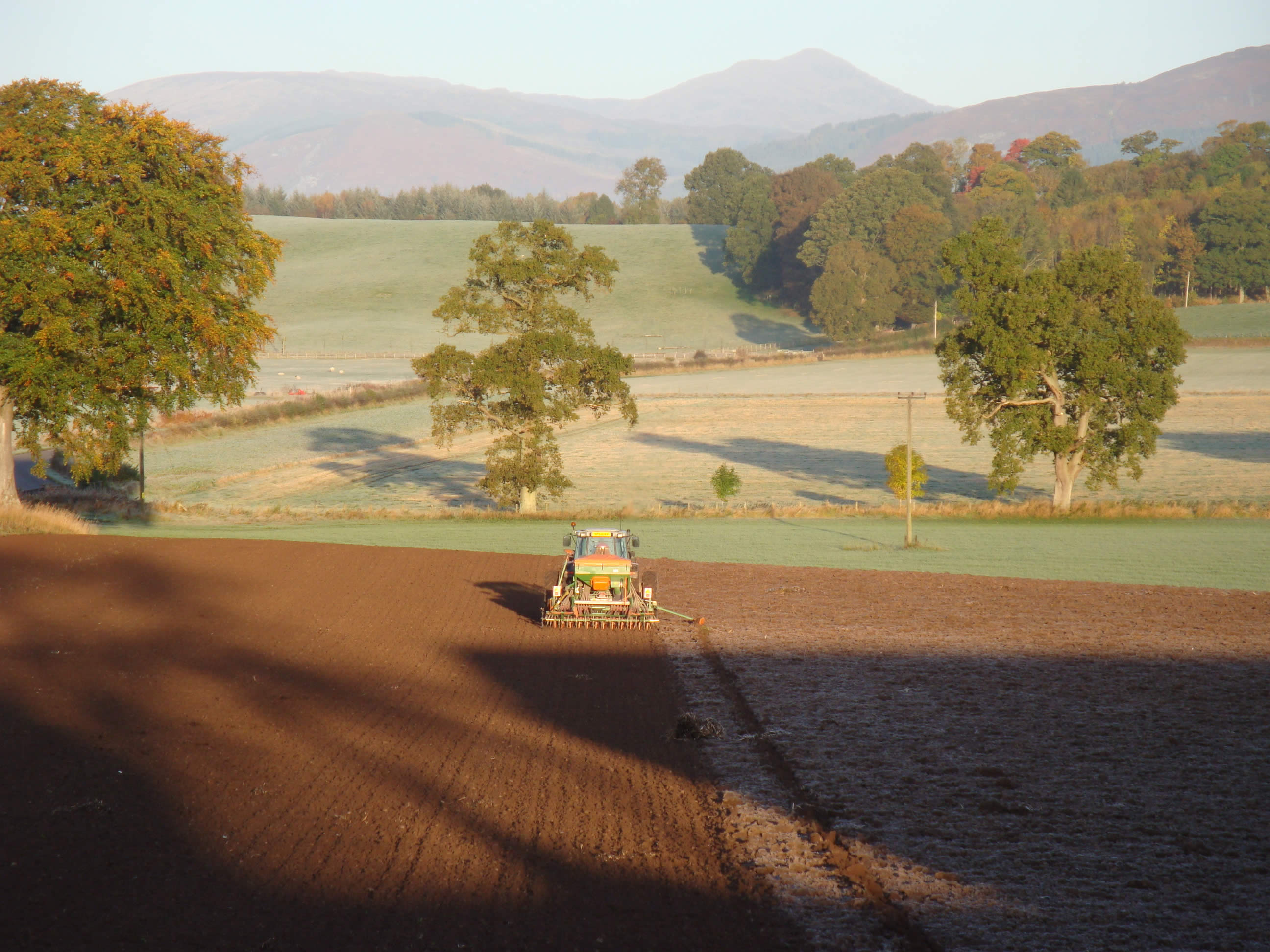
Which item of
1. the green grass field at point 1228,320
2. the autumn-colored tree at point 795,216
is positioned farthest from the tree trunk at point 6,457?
the autumn-colored tree at point 795,216

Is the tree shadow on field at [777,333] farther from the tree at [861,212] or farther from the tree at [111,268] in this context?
the tree at [111,268]

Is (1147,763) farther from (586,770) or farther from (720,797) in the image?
(586,770)

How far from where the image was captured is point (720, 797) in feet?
43.0

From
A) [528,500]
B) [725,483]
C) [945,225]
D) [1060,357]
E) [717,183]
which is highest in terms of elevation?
[717,183]

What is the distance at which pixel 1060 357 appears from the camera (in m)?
42.8

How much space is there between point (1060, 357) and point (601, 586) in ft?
89.6

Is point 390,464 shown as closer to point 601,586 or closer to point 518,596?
point 518,596

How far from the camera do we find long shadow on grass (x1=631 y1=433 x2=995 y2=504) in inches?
2020

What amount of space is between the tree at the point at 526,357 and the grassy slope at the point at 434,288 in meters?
79.6

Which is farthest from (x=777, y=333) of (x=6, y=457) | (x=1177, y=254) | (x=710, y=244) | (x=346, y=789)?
(x=346, y=789)

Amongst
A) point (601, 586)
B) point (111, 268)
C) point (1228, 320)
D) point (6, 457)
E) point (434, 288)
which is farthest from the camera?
point (434, 288)

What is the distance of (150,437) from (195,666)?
5241 centimetres

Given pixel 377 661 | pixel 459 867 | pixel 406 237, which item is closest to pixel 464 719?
pixel 377 661

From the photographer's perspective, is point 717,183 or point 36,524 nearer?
point 36,524
